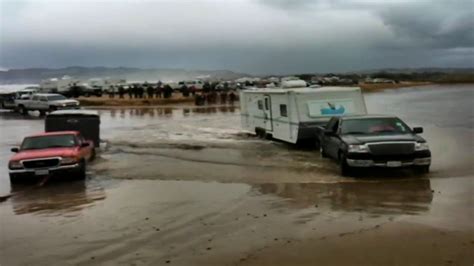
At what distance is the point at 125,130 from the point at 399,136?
22.5 m

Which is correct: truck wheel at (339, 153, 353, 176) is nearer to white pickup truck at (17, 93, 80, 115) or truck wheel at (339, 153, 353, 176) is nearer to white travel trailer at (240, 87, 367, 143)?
white travel trailer at (240, 87, 367, 143)

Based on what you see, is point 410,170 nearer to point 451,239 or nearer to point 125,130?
point 451,239

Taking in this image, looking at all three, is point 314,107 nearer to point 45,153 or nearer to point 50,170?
point 45,153

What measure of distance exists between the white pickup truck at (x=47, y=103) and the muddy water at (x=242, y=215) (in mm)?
34899

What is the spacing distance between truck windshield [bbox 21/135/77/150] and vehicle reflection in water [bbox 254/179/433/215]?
597 centimetres

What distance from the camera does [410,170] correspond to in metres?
15.3

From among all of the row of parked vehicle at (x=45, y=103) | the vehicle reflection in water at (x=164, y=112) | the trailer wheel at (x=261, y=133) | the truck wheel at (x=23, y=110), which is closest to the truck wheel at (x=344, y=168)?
the trailer wheel at (x=261, y=133)

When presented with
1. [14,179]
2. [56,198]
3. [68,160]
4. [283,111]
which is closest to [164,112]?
[283,111]

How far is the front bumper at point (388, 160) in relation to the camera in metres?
14.3

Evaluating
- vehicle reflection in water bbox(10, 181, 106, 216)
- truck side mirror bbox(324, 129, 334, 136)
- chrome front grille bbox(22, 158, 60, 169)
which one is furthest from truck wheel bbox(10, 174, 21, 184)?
truck side mirror bbox(324, 129, 334, 136)

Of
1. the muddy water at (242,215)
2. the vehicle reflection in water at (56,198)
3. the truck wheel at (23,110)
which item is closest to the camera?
the muddy water at (242,215)

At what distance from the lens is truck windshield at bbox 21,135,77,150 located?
16.7m

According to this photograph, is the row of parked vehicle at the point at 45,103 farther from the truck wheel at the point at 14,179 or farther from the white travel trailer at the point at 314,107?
the truck wheel at the point at 14,179

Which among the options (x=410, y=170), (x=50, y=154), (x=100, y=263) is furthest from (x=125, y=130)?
(x=100, y=263)
